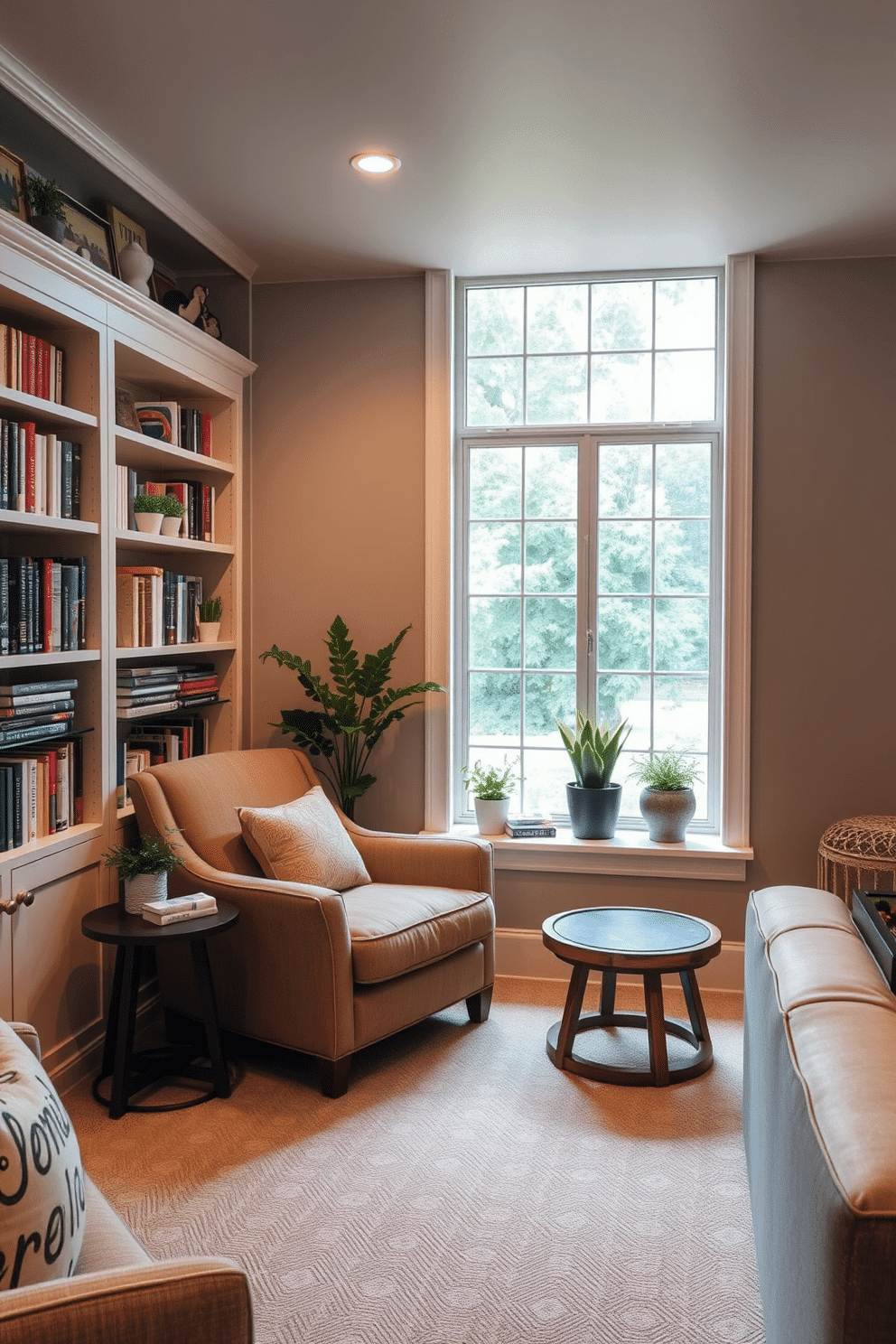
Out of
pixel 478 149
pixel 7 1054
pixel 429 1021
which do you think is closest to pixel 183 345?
pixel 478 149

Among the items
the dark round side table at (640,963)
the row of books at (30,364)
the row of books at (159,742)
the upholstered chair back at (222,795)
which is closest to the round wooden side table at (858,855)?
the dark round side table at (640,963)

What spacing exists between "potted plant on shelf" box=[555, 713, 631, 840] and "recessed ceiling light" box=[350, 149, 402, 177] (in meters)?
1.99

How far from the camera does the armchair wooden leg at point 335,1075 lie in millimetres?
2904

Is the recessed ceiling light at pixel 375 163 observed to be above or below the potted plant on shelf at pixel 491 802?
above

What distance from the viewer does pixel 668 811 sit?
3.85 meters

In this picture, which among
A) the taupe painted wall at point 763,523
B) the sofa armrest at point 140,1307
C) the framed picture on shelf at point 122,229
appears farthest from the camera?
the taupe painted wall at point 763,523

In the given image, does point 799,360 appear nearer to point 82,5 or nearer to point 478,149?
point 478,149

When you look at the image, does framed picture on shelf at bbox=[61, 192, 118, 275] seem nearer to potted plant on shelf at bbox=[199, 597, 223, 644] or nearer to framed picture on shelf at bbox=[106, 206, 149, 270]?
framed picture on shelf at bbox=[106, 206, 149, 270]

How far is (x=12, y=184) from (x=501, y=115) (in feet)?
4.31

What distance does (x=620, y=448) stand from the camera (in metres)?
4.09

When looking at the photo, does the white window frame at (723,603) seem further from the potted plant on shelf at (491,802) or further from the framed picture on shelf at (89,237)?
the framed picture on shelf at (89,237)

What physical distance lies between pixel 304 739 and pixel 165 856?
3.33 ft

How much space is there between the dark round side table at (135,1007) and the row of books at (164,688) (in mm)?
675

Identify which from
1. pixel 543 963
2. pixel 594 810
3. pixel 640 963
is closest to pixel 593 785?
pixel 594 810
